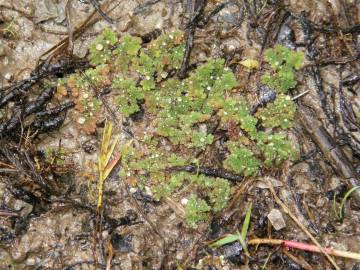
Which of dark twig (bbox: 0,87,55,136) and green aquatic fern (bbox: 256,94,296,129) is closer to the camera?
dark twig (bbox: 0,87,55,136)

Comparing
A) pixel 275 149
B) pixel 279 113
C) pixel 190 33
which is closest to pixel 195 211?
pixel 275 149

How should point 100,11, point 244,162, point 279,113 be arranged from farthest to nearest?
point 100,11 → point 279,113 → point 244,162

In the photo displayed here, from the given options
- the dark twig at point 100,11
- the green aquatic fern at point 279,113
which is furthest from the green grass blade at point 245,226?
the dark twig at point 100,11

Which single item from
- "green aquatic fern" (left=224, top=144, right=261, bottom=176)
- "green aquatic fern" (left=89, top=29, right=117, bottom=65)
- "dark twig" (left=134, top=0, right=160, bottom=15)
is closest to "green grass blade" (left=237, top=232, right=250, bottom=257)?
"green aquatic fern" (left=224, top=144, right=261, bottom=176)

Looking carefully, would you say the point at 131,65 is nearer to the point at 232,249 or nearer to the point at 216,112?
the point at 216,112

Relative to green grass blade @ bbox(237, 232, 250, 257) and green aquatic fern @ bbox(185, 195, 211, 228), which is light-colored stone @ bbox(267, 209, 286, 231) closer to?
green grass blade @ bbox(237, 232, 250, 257)

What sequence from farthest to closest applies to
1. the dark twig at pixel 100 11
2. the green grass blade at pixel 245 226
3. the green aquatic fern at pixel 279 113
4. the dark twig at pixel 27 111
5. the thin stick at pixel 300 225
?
1. the dark twig at pixel 100 11
2. the green aquatic fern at pixel 279 113
3. the dark twig at pixel 27 111
4. the green grass blade at pixel 245 226
5. the thin stick at pixel 300 225

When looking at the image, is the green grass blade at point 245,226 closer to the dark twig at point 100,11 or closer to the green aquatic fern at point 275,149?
the green aquatic fern at point 275,149

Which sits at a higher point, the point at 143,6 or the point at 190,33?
the point at 143,6

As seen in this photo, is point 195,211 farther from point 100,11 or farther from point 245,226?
point 100,11
